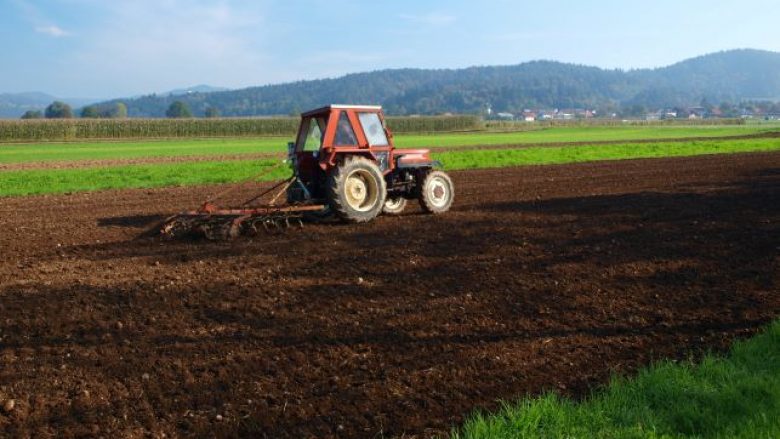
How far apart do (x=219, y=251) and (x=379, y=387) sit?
523 centimetres

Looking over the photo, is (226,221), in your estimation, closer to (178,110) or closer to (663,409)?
(663,409)

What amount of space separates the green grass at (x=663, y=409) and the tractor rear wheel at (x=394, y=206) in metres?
8.27

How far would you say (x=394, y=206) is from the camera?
13.1 m

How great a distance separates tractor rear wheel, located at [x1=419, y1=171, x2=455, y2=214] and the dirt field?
34.8 inches

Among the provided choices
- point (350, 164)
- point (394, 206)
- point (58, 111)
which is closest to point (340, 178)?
point (350, 164)

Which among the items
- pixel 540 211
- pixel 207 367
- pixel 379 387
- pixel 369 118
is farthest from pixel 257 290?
pixel 540 211

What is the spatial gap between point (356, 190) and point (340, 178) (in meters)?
0.59

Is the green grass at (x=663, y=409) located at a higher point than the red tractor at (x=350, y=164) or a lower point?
lower

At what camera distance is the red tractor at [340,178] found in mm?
10508

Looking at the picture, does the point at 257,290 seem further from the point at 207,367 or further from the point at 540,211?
the point at 540,211

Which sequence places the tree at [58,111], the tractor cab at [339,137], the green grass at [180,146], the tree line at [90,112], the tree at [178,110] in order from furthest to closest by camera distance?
the tree at [178,110] → the tree line at [90,112] → the tree at [58,111] → the green grass at [180,146] → the tractor cab at [339,137]

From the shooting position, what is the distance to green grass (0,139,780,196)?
21328 mm

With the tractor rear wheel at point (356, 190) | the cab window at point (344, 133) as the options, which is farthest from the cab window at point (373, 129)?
the tractor rear wheel at point (356, 190)

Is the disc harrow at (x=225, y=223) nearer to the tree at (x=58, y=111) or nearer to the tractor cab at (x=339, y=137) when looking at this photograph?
the tractor cab at (x=339, y=137)
